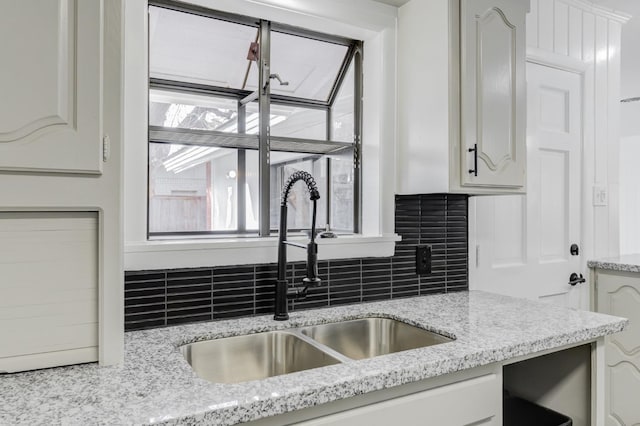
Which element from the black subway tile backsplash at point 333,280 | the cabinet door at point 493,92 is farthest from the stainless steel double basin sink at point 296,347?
the cabinet door at point 493,92

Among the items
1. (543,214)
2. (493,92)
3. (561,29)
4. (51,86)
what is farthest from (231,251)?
(561,29)

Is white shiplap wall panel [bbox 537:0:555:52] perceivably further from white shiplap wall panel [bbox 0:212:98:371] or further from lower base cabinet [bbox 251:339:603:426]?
white shiplap wall panel [bbox 0:212:98:371]

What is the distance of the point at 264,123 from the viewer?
1790mm

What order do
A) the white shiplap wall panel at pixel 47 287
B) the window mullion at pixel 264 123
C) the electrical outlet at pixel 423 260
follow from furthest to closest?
1. the electrical outlet at pixel 423 260
2. the window mullion at pixel 264 123
3. the white shiplap wall panel at pixel 47 287

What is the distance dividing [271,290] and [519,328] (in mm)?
873

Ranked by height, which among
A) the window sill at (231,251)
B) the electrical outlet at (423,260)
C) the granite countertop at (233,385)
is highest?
the window sill at (231,251)

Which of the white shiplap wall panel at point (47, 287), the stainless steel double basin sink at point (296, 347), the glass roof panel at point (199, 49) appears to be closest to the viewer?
the white shiplap wall panel at point (47, 287)

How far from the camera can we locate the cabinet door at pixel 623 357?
223 cm

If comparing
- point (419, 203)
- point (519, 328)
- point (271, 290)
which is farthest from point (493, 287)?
point (271, 290)

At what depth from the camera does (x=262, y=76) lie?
5.84 feet

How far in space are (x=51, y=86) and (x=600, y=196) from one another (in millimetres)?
2847

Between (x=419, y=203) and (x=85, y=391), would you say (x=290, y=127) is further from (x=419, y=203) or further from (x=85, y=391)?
(x=85, y=391)

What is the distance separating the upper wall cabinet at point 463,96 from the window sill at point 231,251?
30 cm

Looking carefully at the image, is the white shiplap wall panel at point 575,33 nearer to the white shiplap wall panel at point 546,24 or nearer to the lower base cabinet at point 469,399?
the white shiplap wall panel at point 546,24
